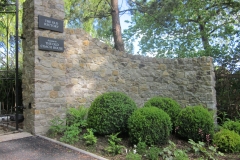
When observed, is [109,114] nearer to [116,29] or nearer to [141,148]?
[141,148]

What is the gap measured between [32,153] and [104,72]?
129 inches

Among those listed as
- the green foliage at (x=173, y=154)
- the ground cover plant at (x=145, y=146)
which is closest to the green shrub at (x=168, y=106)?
the ground cover plant at (x=145, y=146)

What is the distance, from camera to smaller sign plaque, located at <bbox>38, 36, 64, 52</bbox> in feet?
14.8

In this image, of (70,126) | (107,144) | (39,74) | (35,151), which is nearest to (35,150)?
(35,151)

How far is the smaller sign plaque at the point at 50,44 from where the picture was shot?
14.8 ft

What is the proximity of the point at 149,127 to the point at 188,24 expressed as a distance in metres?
8.97

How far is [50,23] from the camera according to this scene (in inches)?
185

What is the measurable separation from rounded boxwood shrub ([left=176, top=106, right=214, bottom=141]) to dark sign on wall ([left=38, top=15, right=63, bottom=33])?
11.5 feet

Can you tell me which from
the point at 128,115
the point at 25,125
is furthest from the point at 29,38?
the point at 128,115

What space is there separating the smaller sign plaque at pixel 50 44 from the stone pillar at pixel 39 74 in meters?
0.08

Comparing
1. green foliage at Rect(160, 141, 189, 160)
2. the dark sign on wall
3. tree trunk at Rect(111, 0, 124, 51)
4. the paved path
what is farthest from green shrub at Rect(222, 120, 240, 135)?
tree trunk at Rect(111, 0, 124, 51)

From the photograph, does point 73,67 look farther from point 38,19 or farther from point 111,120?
point 111,120

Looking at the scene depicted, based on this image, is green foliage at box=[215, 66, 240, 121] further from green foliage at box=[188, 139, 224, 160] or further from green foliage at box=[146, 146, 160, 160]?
green foliage at box=[146, 146, 160, 160]

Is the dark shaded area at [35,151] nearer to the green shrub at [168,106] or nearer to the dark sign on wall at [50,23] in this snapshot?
the green shrub at [168,106]
